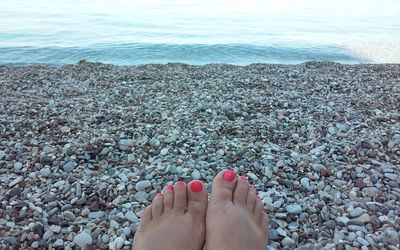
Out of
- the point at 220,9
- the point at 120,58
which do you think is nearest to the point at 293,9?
the point at 220,9

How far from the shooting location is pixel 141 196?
2178 mm

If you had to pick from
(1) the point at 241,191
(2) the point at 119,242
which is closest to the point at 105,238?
(2) the point at 119,242

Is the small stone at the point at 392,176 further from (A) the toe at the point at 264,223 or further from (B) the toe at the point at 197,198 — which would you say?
(B) the toe at the point at 197,198

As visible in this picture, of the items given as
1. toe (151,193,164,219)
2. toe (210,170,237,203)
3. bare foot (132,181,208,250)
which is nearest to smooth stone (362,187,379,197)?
toe (210,170,237,203)

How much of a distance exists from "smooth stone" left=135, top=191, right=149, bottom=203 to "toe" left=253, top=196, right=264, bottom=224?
0.60m

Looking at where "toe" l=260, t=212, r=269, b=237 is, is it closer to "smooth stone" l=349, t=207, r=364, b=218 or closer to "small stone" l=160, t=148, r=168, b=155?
"smooth stone" l=349, t=207, r=364, b=218

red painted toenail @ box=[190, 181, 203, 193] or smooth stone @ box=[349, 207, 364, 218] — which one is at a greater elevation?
red painted toenail @ box=[190, 181, 203, 193]

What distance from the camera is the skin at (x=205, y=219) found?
184cm

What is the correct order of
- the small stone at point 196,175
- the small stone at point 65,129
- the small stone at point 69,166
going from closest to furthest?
the small stone at point 196,175 < the small stone at point 69,166 < the small stone at point 65,129

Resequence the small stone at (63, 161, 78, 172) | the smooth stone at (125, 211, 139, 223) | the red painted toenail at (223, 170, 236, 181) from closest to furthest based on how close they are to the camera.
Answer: the smooth stone at (125, 211, 139, 223), the red painted toenail at (223, 170, 236, 181), the small stone at (63, 161, 78, 172)

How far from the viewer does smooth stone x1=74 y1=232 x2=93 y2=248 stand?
1790 mm

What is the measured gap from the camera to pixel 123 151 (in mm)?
2686

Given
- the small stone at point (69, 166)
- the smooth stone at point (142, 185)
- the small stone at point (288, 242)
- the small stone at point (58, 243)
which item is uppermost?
the small stone at point (69, 166)

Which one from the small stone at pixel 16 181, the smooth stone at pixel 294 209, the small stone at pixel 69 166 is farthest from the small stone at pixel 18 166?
the smooth stone at pixel 294 209
